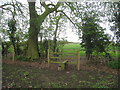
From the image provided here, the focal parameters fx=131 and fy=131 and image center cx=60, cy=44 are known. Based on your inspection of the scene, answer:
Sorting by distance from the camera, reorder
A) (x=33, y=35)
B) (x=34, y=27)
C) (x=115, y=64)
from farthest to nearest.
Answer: (x=33, y=35)
(x=34, y=27)
(x=115, y=64)

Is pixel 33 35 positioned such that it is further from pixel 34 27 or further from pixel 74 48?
pixel 74 48

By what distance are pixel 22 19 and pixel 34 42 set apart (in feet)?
4.55

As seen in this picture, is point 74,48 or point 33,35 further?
point 33,35

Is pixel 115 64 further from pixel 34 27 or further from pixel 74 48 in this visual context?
pixel 34 27

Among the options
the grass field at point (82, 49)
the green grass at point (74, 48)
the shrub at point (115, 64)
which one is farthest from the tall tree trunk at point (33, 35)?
the shrub at point (115, 64)

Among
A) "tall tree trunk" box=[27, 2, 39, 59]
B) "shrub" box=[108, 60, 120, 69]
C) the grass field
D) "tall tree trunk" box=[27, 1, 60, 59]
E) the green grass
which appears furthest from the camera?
"tall tree trunk" box=[27, 2, 39, 59]

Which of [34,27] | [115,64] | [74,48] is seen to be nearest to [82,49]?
[74,48]

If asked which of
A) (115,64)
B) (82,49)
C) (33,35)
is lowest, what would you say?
(115,64)

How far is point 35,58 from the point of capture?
6738 mm

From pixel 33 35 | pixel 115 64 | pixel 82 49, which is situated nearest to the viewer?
pixel 115 64

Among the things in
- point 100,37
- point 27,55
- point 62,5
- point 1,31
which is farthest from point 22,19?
point 100,37

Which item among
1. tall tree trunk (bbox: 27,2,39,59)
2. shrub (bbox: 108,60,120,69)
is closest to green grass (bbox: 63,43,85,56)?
shrub (bbox: 108,60,120,69)

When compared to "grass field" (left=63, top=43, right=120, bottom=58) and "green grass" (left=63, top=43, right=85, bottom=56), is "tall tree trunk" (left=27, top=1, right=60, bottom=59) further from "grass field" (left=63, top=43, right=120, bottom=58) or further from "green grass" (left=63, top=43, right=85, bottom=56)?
"grass field" (left=63, top=43, right=120, bottom=58)

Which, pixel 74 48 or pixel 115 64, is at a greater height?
pixel 74 48
